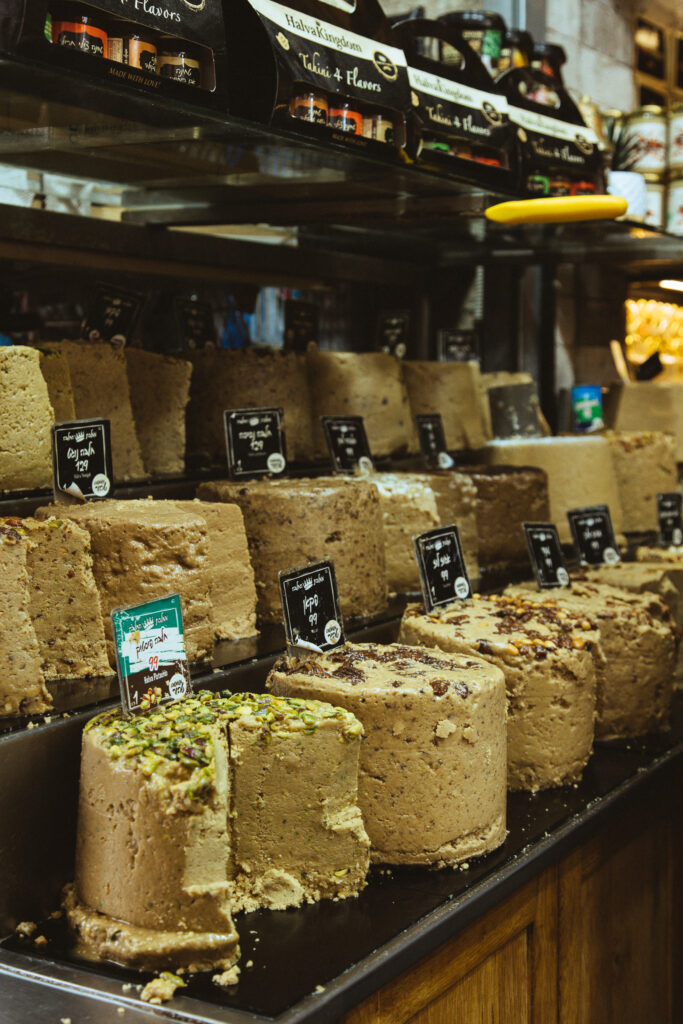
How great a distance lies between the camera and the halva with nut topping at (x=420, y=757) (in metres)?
1.78

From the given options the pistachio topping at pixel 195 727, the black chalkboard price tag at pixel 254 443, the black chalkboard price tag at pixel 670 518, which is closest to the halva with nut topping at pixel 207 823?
the pistachio topping at pixel 195 727

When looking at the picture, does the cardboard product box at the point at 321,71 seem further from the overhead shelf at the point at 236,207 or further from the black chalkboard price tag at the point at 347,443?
the black chalkboard price tag at the point at 347,443

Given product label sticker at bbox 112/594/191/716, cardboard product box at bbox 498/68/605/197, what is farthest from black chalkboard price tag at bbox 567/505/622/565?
product label sticker at bbox 112/594/191/716

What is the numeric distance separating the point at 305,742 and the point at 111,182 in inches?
58.6

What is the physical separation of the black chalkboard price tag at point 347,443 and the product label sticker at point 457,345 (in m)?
0.99

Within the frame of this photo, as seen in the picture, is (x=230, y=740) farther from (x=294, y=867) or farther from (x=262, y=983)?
(x=262, y=983)

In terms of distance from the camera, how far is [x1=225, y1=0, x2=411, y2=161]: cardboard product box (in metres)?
1.92

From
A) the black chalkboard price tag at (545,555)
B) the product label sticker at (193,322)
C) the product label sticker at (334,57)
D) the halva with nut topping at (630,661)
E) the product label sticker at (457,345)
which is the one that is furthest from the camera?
the product label sticker at (457,345)

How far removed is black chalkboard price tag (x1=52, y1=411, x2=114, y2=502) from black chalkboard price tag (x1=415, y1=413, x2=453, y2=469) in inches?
46.0

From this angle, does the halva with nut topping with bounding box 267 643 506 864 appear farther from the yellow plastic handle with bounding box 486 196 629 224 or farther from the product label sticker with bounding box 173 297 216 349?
the product label sticker with bounding box 173 297 216 349

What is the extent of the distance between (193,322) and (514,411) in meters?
1.20

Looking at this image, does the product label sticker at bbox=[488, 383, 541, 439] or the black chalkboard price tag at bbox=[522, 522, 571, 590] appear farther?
the product label sticker at bbox=[488, 383, 541, 439]

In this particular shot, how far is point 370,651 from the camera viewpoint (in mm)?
2029

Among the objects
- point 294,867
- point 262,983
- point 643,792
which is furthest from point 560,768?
point 262,983
